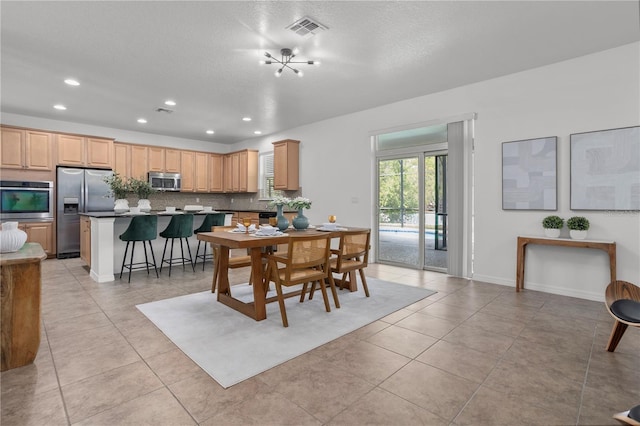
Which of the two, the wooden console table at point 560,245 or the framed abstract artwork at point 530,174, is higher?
the framed abstract artwork at point 530,174

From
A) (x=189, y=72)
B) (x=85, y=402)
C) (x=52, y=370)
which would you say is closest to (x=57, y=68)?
(x=189, y=72)

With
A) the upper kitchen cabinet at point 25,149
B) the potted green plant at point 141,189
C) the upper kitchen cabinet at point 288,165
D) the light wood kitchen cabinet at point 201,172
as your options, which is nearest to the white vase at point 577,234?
the upper kitchen cabinet at point 288,165

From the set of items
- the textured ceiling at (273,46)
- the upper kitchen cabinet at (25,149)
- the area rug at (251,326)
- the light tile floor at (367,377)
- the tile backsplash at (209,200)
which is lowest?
the light tile floor at (367,377)

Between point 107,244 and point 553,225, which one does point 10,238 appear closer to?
point 107,244

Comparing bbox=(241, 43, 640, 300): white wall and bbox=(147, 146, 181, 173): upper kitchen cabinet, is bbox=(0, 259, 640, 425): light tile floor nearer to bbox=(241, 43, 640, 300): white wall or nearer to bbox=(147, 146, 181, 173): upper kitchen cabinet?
bbox=(241, 43, 640, 300): white wall

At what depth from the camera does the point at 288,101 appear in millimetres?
5234

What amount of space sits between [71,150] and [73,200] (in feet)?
3.32

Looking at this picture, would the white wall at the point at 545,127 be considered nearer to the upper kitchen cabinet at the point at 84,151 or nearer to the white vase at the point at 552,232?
the white vase at the point at 552,232

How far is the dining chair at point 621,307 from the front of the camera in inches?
82.7

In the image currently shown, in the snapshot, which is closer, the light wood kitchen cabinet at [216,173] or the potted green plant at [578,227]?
the potted green plant at [578,227]

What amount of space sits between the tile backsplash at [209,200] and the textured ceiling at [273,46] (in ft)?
9.44

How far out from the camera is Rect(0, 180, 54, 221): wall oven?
5.56 m

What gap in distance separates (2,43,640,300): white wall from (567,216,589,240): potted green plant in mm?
138

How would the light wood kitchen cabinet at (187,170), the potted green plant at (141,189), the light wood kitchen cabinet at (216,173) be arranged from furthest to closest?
the light wood kitchen cabinet at (216,173), the light wood kitchen cabinet at (187,170), the potted green plant at (141,189)
